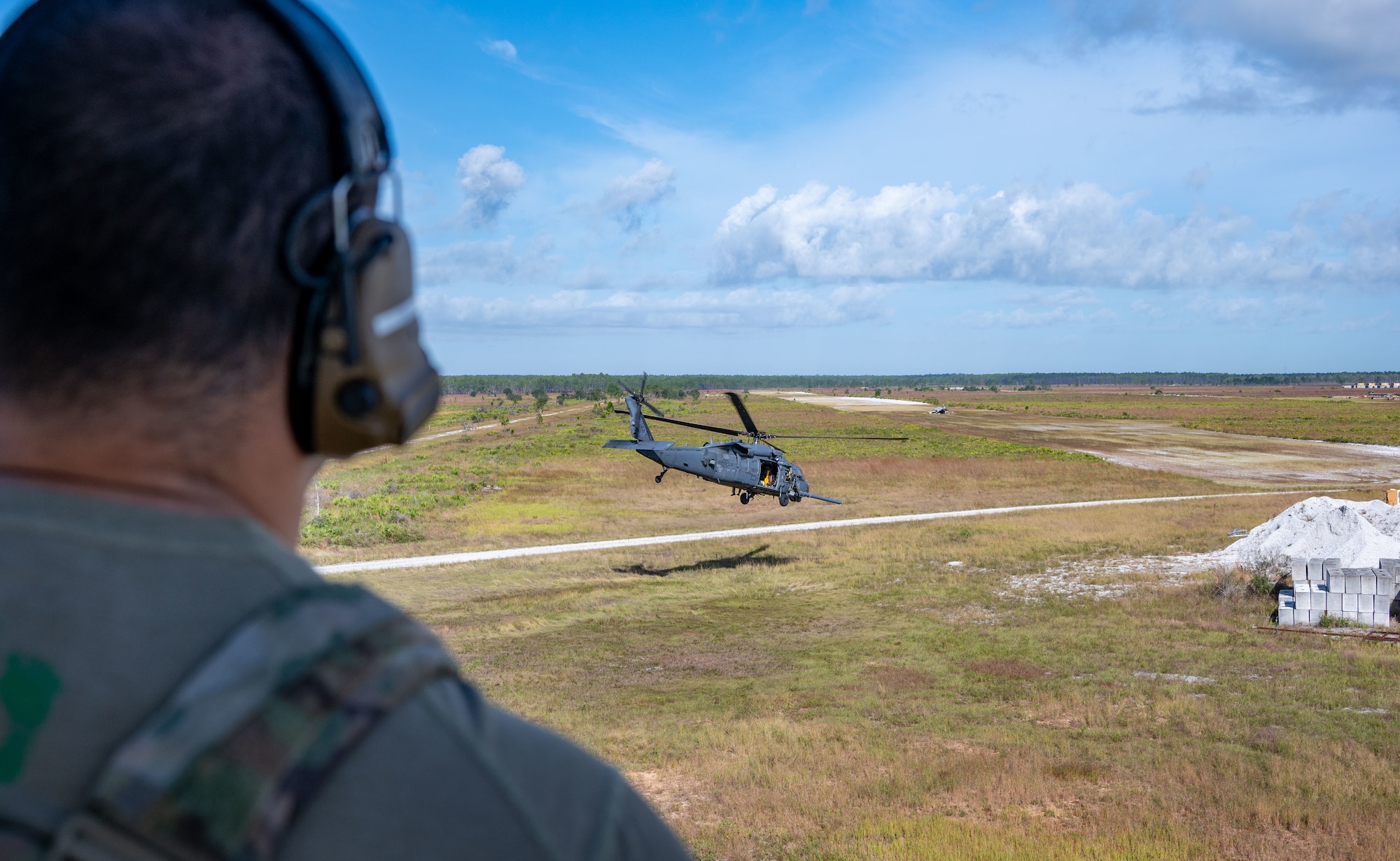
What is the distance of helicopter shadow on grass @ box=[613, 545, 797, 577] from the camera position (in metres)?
30.1

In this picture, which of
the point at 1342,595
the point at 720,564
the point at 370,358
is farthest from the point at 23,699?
the point at 720,564

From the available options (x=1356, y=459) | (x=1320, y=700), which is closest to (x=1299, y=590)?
(x=1320, y=700)

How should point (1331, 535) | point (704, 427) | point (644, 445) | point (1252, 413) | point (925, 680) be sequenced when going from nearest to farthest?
1. point (925, 680)
2. point (704, 427)
3. point (1331, 535)
4. point (644, 445)
5. point (1252, 413)

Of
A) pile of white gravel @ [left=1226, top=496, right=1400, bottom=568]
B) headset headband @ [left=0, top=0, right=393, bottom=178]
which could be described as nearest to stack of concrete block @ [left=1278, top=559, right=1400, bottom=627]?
pile of white gravel @ [left=1226, top=496, right=1400, bottom=568]

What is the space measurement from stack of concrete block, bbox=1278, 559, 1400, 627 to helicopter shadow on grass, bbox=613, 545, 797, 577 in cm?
1505

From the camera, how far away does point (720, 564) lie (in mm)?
31406

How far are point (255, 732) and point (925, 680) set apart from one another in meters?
19.5

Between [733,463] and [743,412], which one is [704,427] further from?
[733,463]

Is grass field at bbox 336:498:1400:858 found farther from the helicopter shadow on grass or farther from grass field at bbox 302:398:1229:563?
grass field at bbox 302:398:1229:563

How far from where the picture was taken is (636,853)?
1.05 meters

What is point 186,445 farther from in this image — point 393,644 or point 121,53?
point 121,53

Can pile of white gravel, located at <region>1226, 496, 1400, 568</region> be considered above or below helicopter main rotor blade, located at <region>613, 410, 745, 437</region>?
below

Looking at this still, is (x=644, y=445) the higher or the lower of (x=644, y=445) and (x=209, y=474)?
the lower

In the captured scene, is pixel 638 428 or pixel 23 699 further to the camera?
pixel 638 428
